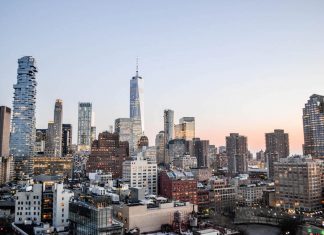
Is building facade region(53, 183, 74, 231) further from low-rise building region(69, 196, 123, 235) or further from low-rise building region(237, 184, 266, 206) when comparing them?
low-rise building region(237, 184, 266, 206)

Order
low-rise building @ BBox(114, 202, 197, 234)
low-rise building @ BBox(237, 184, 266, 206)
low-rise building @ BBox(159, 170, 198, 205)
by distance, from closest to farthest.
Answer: low-rise building @ BBox(114, 202, 197, 234)
low-rise building @ BBox(159, 170, 198, 205)
low-rise building @ BBox(237, 184, 266, 206)

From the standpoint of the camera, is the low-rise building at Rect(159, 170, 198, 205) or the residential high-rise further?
the low-rise building at Rect(159, 170, 198, 205)

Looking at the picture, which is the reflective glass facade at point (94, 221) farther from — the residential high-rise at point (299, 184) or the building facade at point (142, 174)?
the residential high-rise at point (299, 184)

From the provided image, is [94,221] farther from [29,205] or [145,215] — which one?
[29,205]

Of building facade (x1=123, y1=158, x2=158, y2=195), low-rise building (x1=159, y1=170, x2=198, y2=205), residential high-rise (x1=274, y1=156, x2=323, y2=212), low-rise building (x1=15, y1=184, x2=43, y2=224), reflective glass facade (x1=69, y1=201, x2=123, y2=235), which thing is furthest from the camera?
building facade (x1=123, y1=158, x2=158, y2=195)

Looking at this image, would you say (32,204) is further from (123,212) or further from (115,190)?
(115,190)

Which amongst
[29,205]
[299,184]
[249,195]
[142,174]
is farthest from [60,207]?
[249,195]

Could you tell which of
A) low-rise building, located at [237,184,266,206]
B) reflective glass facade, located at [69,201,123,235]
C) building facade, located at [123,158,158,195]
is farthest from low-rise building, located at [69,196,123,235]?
low-rise building, located at [237,184,266,206]

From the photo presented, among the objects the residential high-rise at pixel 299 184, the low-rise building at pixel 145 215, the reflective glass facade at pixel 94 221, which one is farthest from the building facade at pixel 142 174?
the reflective glass facade at pixel 94 221

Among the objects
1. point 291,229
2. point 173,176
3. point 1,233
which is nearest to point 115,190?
point 173,176
